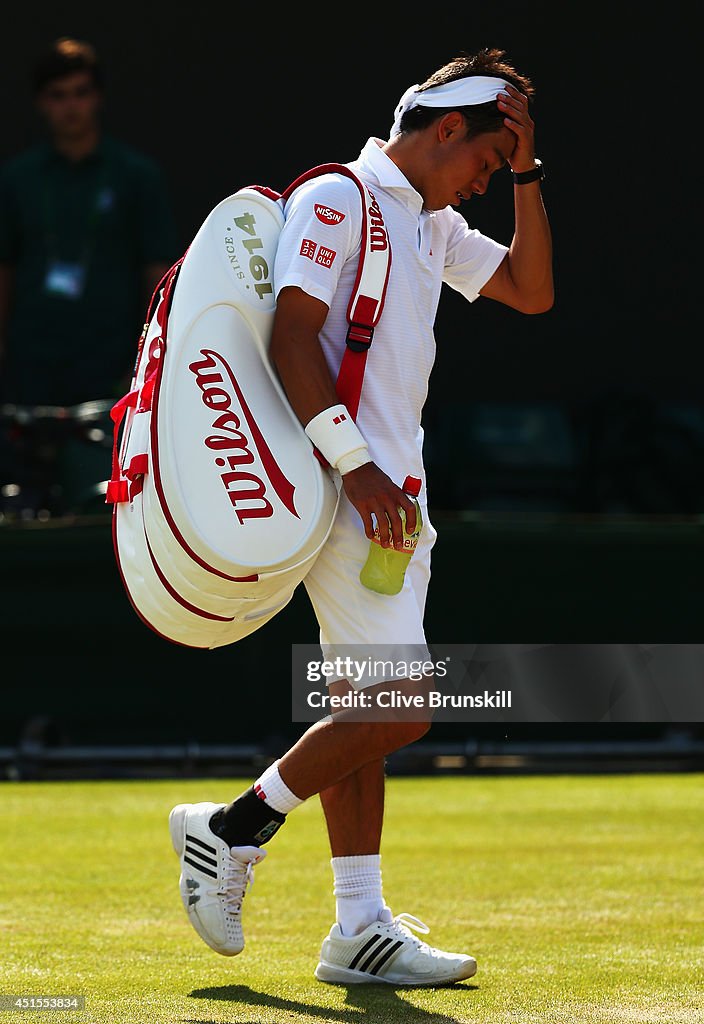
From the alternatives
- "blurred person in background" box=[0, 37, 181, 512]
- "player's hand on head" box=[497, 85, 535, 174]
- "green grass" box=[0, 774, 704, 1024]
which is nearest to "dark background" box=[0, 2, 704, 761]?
"blurred person in background" box=[0, 37, 181, 512]

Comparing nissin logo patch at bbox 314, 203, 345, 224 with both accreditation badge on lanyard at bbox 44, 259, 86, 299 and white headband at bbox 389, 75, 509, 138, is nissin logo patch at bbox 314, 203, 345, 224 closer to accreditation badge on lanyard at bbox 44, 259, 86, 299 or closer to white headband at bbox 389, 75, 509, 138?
white headband at bbox 389, 75, 509, 138

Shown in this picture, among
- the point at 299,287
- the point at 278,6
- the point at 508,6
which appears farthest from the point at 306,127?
the point at 299,287

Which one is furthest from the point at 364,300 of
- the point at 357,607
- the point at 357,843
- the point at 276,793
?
the point at 357,843

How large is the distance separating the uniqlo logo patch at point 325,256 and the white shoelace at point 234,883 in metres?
1.30

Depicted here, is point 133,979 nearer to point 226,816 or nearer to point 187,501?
point 226,816

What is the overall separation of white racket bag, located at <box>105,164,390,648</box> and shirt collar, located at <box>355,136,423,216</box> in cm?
12

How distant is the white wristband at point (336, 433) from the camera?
3404mm

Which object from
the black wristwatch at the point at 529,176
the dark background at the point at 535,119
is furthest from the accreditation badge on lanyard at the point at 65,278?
the black wristwatch at the point at 529,176

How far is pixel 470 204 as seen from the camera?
35.1 feet

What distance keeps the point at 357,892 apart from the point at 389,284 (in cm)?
137

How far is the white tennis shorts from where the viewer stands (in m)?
3.55

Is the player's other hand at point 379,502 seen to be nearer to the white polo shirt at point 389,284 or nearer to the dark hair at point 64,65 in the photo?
the white polo shirt at point 389,284

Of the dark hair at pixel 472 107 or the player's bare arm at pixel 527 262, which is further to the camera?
the player's bare arm at pixel 527 262

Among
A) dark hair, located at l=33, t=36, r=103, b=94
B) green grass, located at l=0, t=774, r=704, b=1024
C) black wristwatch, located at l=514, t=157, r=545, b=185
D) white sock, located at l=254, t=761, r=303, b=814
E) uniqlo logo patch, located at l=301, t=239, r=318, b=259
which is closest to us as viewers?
green grass, located at l=0, t=774, r=704, b=1024
